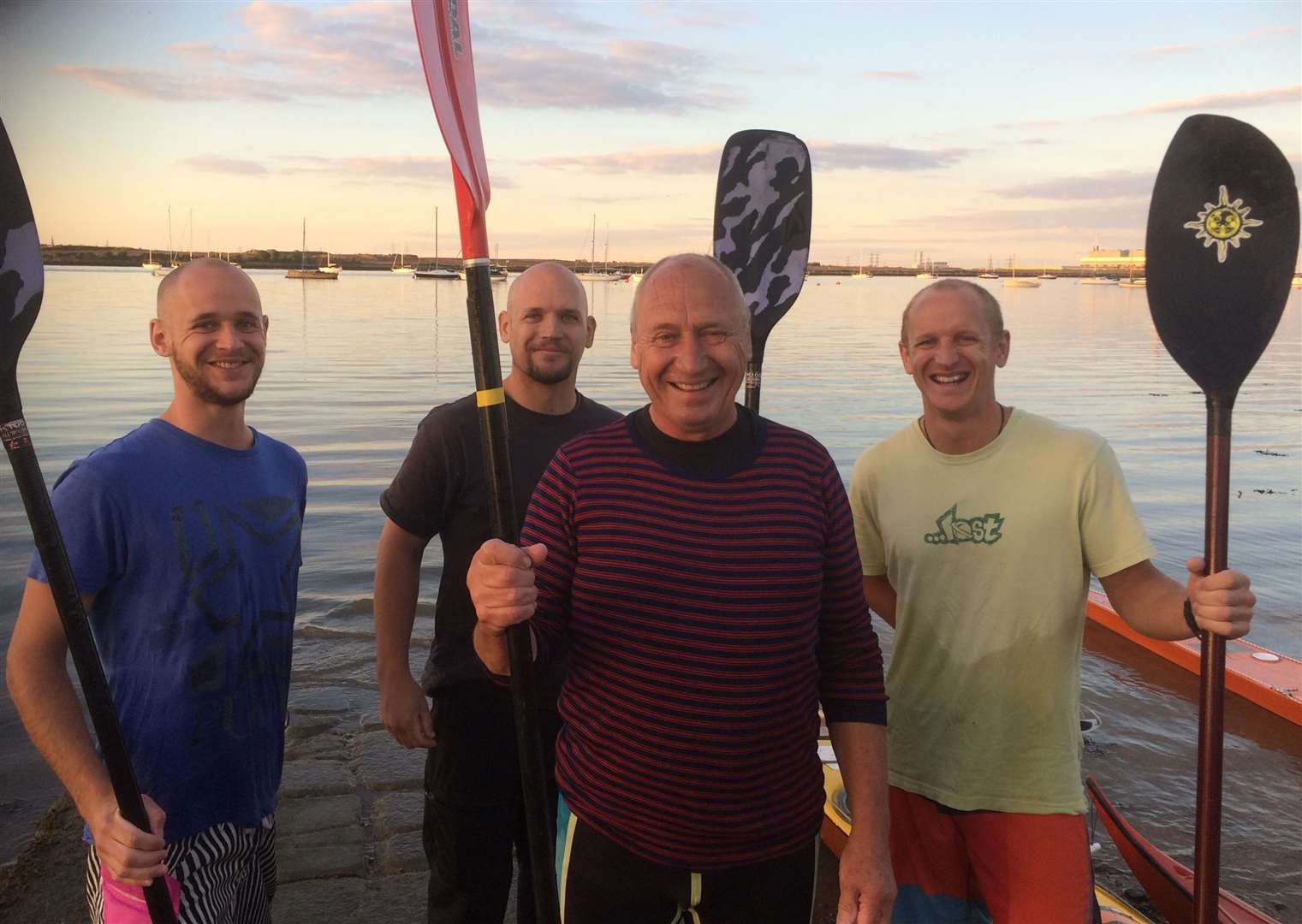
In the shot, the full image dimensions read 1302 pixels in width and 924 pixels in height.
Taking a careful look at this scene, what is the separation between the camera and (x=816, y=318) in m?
66.2

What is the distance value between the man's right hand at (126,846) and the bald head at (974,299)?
2402 mm

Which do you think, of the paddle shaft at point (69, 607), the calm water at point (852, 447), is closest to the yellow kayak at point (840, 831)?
the calm water at point (852, 447)

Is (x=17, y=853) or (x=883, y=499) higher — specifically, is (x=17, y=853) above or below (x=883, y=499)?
below

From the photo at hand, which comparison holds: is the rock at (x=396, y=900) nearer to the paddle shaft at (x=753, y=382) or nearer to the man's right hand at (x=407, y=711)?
the man's right hand at (x=407, y=711)

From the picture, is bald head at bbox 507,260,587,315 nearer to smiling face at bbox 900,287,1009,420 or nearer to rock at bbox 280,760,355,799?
smiling face at bbox 900,287,1009,420

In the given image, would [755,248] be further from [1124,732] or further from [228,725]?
[1124,732]

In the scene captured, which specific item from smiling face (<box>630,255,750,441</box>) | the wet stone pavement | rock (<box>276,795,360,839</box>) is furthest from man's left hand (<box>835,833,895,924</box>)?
rock (<box>276,795,360,839</box>)

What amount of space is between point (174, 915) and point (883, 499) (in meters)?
2.25

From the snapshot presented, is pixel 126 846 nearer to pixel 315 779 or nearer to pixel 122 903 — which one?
pixel 122 903

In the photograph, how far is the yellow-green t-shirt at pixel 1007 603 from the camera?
288cm

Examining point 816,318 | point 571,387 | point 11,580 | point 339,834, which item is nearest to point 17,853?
point 339,834

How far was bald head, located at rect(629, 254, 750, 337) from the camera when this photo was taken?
8.23ft

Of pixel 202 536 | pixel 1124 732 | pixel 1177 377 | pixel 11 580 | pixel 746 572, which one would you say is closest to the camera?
pixel 746 572

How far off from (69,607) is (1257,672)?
326 inches
